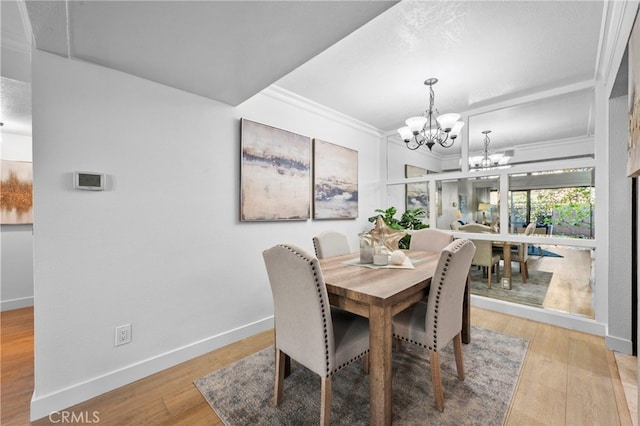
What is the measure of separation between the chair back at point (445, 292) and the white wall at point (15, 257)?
482 centimetres

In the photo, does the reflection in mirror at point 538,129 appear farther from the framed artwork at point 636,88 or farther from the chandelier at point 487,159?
the framed artwork at point 636,88

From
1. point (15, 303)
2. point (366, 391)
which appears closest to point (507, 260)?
point (366, 391)

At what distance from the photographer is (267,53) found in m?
1.59

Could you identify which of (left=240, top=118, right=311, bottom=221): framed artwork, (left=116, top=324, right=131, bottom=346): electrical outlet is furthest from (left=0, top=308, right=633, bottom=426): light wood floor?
(left=240, top=118, right=311, bottom=221): framed artwork

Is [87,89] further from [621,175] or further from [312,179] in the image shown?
[621,175]

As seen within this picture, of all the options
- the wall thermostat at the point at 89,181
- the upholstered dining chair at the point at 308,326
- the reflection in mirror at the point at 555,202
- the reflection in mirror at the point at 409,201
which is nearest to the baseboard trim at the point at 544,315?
the reflection in mirror at the point at 555,202

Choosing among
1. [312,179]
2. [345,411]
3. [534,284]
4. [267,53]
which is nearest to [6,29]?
[267,53]

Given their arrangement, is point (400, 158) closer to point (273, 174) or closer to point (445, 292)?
point (273, 174)

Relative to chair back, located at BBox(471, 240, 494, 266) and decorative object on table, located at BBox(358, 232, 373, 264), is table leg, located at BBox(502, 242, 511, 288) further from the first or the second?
decorative object on table, located at BBox(358, 232, 373, 264)

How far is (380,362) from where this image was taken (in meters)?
1.31

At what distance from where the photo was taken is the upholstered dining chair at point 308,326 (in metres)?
1.31

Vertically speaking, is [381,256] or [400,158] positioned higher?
[400,158]

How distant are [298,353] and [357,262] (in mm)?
860

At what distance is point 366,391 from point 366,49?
8.42ft
